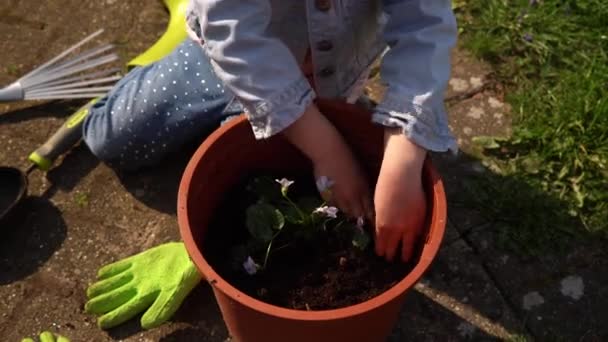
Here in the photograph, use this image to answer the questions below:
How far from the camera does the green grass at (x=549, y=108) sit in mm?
1761

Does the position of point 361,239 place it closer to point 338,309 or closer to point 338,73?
point 338,309

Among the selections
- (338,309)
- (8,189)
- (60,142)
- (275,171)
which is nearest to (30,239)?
(8,189)

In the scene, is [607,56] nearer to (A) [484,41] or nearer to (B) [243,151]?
(A) [484,41]

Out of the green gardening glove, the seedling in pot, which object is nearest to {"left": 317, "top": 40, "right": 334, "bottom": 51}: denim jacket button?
the seedling in pot

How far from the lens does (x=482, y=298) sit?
1.64 m

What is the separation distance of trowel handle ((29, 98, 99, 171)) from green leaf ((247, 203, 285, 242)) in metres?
0.68

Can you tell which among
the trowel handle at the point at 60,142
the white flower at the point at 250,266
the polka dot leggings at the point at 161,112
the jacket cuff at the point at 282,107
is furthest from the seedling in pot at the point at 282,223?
the trowel handle at the point at 60,142

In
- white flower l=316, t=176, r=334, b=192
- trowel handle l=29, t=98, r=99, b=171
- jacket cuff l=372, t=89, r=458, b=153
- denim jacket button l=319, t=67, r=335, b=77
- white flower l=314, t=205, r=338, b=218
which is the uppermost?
jacket cuff l=372, t=89, r=458, b=153

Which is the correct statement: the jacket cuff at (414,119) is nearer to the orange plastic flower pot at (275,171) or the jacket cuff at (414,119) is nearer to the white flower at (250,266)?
the orange plastic flower pot at (275,171)

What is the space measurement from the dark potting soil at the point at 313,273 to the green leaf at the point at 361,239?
25 millimetres

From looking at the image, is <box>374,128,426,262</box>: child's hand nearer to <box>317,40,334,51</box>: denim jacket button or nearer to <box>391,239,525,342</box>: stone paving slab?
<box>317,40,334,51</box>: denim jacket button

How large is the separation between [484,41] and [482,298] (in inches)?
29.5

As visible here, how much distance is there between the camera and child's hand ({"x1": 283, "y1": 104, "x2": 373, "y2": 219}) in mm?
1278

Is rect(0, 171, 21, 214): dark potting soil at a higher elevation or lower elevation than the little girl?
lower
